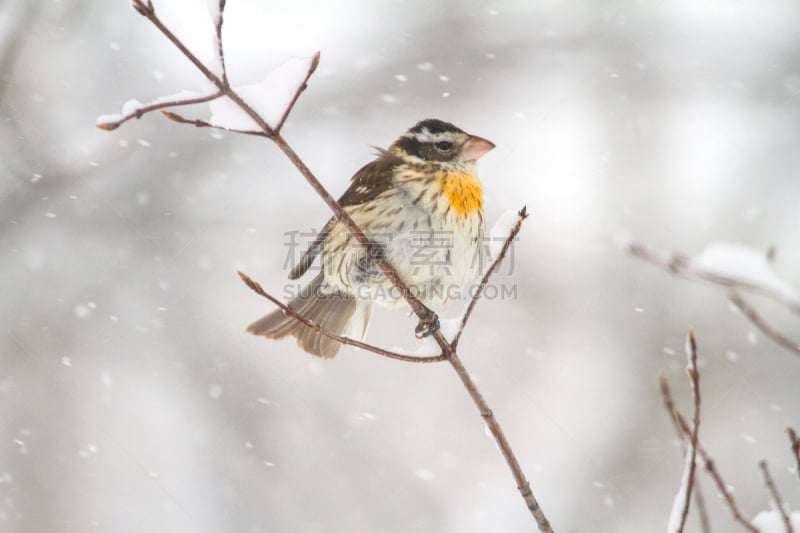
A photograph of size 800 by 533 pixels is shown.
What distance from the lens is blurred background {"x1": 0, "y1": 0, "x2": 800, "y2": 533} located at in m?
7.58

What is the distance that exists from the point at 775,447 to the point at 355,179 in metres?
5.79

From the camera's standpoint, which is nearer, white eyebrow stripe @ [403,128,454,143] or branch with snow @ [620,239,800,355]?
branch with snow @ [620,239,800,355]

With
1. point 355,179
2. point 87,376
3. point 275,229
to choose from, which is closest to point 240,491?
point 87,376

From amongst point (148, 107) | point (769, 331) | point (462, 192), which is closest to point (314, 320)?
point (462, 192)

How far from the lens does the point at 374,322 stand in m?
8.48

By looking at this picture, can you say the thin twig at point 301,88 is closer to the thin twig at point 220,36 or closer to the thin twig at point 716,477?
the thin twig at point 220,36

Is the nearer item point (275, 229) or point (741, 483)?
point (741, 483)

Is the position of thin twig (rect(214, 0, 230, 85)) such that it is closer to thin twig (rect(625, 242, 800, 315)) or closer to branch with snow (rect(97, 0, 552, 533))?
branch with snow (rect(97, 0, 552, 533))

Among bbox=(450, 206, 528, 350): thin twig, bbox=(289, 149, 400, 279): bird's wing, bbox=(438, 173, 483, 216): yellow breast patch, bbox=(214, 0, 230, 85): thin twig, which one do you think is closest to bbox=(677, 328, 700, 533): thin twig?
bbox=(450, 206, 528, 350): thin twig

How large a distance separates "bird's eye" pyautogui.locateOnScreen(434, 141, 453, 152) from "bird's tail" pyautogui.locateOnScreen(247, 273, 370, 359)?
102 centimetres

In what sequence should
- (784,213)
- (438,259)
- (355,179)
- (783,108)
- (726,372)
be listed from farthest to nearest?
(783,108)
(784,213)
(726,372)
(355,179)
(438,259)

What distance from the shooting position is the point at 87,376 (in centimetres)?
804

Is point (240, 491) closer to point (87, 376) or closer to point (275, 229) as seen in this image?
point (87, 376)

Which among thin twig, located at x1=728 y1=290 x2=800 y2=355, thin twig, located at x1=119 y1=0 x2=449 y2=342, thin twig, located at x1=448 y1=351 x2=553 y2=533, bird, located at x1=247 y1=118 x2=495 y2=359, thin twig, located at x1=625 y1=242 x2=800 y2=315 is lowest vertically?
bird, located at x1=247 y1=118 x2=495 y2=359
